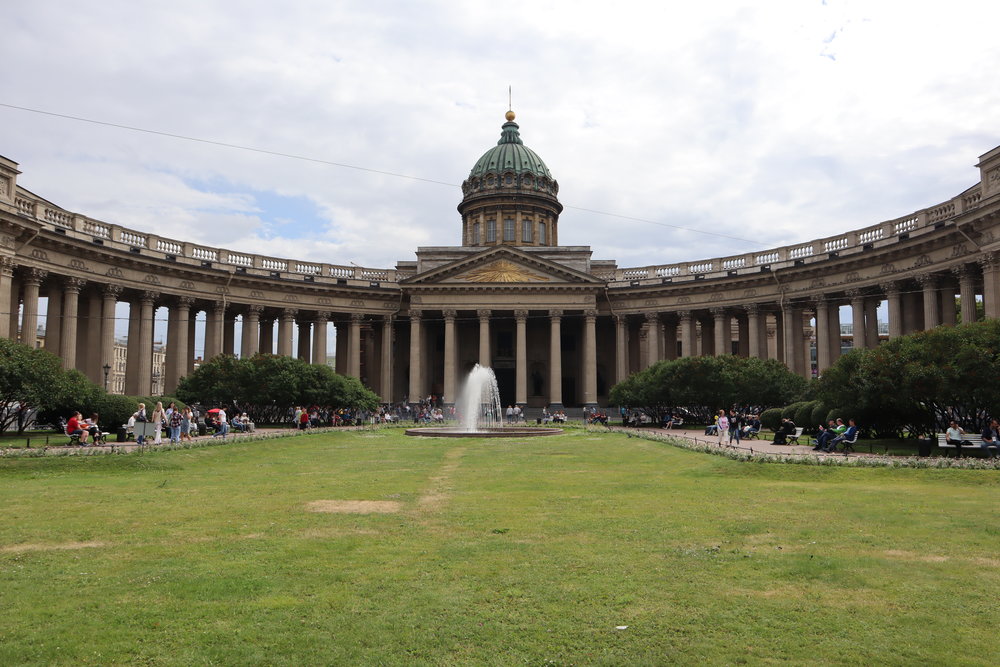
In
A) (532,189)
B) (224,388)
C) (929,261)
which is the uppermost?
(532,189)

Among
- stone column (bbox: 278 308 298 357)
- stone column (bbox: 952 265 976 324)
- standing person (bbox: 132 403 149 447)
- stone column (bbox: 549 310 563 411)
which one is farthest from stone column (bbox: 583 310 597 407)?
standing person (bbox: 132 403 149 447)

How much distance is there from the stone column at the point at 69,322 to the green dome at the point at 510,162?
45480 mm

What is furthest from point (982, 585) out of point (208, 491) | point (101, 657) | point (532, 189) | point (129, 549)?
point (532, 189)

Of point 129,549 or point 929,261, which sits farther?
point 929,261

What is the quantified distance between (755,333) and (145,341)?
46409 mm

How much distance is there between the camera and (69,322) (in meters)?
47.7

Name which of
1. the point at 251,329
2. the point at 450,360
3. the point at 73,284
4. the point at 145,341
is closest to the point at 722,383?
the point at 450,360

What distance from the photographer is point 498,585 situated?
8633mm

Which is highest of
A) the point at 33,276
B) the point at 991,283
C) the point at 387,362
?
the point at 33,276

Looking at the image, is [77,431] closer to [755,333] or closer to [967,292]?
A: [967,292]

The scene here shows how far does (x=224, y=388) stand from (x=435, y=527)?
119 ft

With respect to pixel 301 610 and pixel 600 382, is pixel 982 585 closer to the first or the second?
pixel 301 610

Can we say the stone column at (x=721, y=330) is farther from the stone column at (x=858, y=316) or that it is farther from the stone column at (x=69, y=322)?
the stone column at (x=69, y=322)

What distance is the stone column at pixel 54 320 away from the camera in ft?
157
